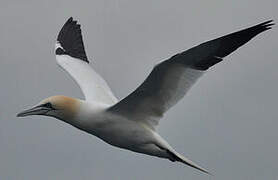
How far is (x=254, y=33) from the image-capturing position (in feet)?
36.4

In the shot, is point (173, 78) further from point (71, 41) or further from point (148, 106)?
point (71, 41)

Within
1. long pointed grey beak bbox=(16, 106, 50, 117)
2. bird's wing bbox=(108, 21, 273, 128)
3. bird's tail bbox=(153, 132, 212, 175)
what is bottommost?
bird's tail bbox=(153, 132, 212, 175)

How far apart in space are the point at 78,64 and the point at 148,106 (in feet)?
12.3

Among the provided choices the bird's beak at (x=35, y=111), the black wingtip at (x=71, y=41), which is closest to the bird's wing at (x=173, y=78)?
the bird's beak at (x=35, y=111)

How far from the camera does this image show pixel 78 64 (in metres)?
15.9

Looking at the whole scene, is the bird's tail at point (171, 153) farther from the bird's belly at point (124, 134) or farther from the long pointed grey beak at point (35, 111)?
the long pointed grey beak at point (35, 111)

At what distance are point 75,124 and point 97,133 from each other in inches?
14.1

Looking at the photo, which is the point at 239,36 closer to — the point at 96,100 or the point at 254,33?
the point at 254,33

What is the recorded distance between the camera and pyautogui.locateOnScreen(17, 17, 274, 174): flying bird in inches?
448

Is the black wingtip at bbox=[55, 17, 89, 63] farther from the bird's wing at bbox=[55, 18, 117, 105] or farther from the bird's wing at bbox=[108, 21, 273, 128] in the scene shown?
the bird's wing at bbox=[108, 21, 273, 128]

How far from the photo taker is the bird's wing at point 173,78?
11273 millimetres

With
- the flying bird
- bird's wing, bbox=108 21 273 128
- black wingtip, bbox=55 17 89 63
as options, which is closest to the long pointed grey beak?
the flying bird

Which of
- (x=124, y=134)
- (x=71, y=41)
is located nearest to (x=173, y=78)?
(x=124, y=134)

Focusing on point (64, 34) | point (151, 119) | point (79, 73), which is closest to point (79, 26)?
point (64, 34)
